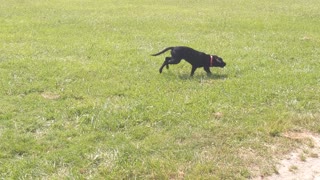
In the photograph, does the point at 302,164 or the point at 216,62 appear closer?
the point at 302,164

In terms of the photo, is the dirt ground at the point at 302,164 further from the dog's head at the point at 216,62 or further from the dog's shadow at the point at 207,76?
the dog's head at the point at 216,62

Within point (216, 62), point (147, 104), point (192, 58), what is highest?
point (192, 58)

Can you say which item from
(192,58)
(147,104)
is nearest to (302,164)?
(147,104)

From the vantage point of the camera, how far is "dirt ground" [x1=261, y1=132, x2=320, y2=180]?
516 centimetres

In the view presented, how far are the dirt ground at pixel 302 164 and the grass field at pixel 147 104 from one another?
14 cm

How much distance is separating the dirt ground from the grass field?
0.14 metres

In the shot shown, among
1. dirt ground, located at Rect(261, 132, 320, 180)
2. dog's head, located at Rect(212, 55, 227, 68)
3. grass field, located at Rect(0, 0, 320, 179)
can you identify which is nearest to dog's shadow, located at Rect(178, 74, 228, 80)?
grass field, located at Rect(0, 0, 320, 179)

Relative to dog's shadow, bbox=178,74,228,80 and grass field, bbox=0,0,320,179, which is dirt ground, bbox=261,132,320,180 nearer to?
Answer: grass field, bbox=0,0,320,179

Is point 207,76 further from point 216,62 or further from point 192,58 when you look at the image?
point 192,58

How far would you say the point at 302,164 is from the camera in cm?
546

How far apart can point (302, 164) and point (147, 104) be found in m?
2.94

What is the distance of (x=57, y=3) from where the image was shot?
2506 centimetres

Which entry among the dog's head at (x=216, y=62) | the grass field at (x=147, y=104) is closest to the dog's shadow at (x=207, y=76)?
the grass field at (x=147, y=104)

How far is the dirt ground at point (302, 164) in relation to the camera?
5.16m
